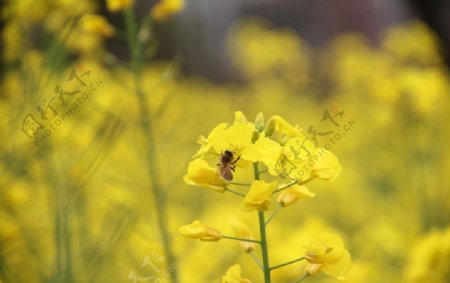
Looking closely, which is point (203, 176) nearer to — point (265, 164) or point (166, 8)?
point (265, 164)

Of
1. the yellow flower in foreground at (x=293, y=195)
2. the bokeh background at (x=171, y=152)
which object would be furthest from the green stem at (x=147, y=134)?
the yellow flower in foreground at (x=293, y=195)

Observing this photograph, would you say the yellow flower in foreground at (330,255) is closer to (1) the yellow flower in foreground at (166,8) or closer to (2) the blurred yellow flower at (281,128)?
(2) the blurred yellow flower at (281,128)

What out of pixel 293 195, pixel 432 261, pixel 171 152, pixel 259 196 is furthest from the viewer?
pixel 171 152

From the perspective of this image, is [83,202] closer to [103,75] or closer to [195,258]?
[195,258]

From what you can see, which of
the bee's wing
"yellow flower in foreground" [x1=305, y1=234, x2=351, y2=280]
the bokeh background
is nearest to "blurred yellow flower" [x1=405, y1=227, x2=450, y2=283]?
the bokeh background

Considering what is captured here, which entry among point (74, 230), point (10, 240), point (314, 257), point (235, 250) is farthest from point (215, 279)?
point (314, 257)

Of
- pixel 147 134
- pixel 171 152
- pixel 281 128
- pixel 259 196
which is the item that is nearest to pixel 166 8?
pixel 147 134
